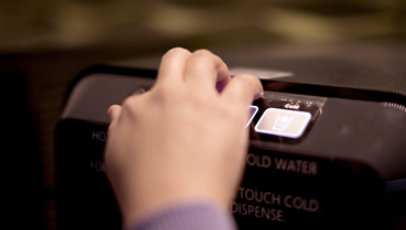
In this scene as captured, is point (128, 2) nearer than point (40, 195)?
No

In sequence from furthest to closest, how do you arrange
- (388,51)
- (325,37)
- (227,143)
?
(325,37) < (388,51) < (227,143)

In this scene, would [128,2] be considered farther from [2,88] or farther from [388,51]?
[388,51]

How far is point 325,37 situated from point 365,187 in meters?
0.63

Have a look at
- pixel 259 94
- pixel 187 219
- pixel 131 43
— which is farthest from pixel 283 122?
pixel 131 43

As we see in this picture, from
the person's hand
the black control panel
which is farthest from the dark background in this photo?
the person's hand

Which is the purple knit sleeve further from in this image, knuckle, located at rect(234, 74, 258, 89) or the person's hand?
knuckle, located at rect(234, 74, 258, 89)

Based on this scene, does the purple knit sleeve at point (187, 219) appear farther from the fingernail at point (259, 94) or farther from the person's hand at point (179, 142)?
the fingernail at point (259, 94)

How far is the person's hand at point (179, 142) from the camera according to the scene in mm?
333

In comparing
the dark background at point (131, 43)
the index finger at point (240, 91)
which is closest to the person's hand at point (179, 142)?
the index finger at point (240, 91)

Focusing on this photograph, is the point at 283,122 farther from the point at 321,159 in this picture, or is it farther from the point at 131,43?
the point at 131,43

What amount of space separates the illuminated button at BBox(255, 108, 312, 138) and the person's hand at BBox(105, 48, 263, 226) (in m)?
0.05

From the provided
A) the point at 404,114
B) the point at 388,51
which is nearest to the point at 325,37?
the point at 388,51

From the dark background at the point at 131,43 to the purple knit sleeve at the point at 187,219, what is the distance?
201mm

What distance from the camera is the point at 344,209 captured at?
415 mm
